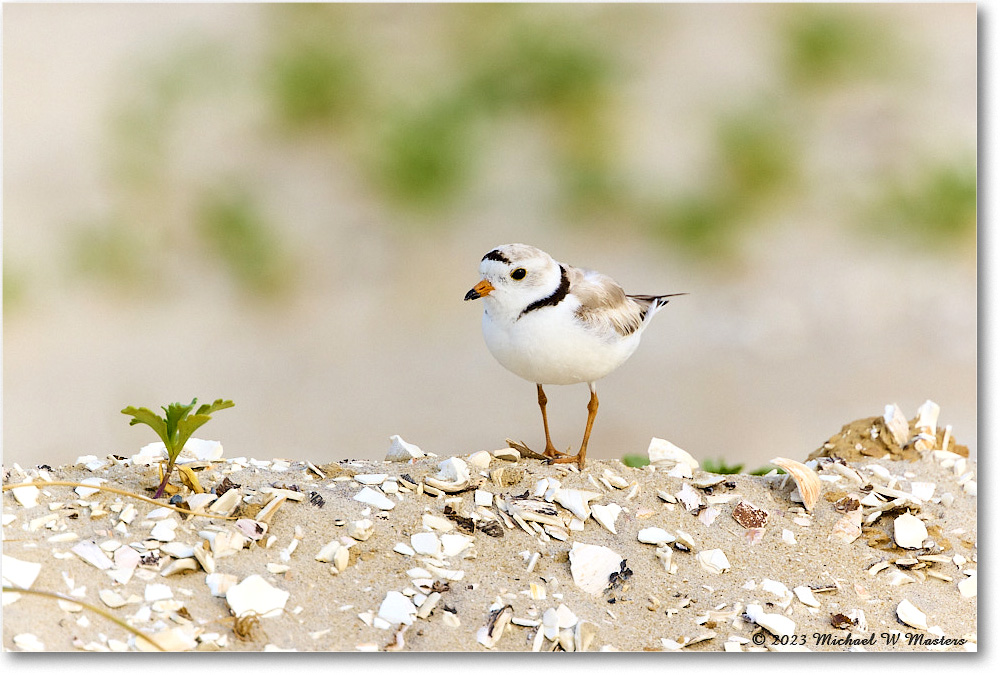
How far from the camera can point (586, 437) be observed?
2.73 m

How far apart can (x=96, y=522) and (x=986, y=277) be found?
2376mm

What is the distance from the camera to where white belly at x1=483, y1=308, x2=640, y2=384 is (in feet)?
8.33

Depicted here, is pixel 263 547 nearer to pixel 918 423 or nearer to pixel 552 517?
pixel 552 517

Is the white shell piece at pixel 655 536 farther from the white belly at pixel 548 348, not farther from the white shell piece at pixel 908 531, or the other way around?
the white shell piece at pixel 908 531

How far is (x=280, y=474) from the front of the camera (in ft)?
8.75

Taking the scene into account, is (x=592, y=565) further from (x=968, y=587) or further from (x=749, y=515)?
(x=968, y=587)

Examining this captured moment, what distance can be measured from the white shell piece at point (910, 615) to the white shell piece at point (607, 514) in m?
0.68

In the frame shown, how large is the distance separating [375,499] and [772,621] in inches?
38.0

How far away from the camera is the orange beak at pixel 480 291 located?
2535 millimetres

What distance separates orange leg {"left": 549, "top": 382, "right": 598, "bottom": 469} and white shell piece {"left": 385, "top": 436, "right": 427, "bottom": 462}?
0.39 m

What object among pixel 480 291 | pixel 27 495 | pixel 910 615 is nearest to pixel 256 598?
pixel 27 495

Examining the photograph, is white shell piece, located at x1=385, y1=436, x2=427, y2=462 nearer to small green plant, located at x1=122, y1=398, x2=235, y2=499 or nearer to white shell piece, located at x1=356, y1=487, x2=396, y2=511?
white shell piece, located at x1=356, y1=487, x2=396, y2=511

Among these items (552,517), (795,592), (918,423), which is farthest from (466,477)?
(918,423)

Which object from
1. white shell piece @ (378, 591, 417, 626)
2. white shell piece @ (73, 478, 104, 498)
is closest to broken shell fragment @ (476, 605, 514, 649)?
white shell piece @ (378, 591, 417, 626)
